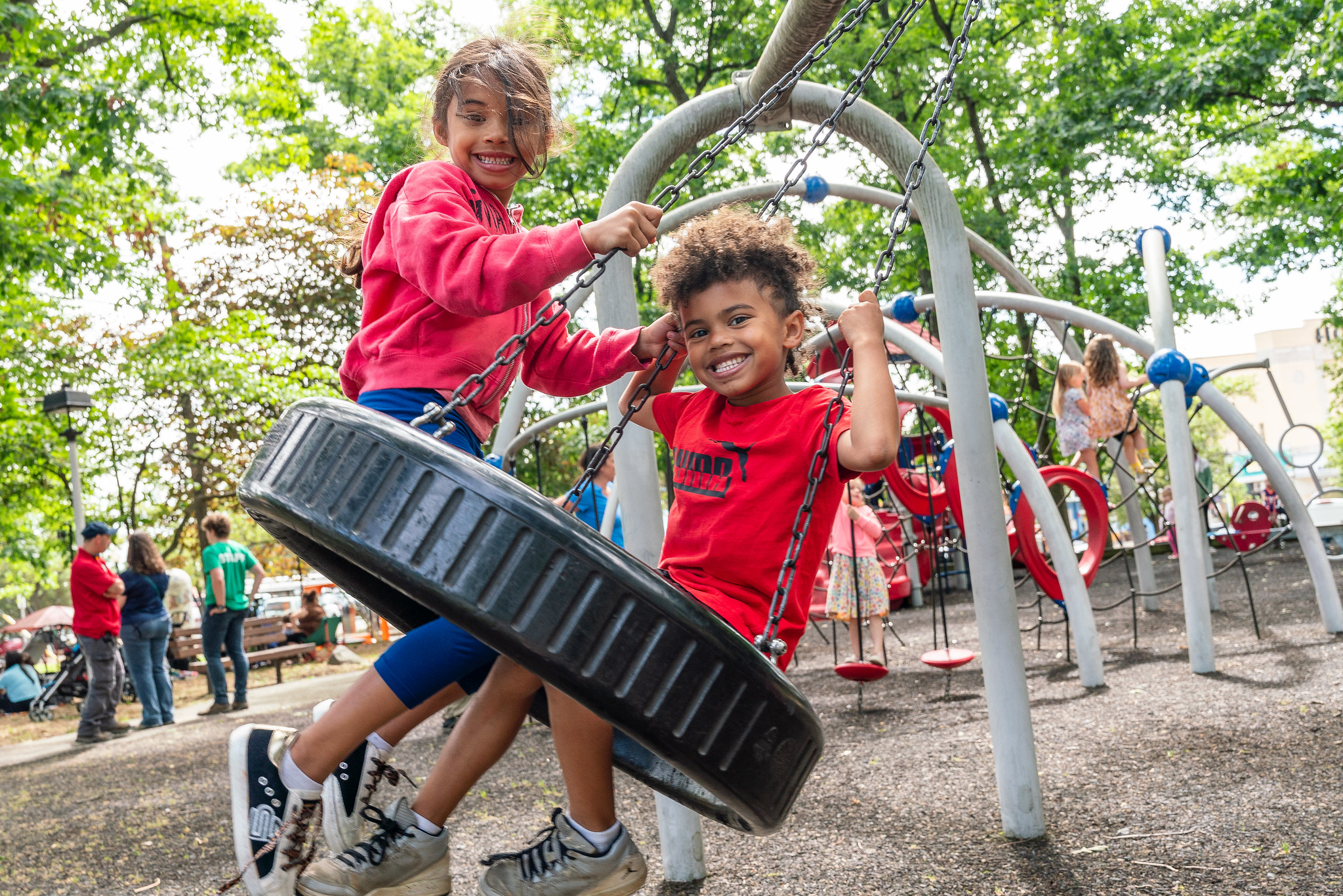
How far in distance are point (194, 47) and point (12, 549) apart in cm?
1248

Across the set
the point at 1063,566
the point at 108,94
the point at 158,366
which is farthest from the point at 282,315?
the point at 1063,566

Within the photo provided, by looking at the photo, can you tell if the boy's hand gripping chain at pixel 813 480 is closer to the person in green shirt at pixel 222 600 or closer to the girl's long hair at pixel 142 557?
the person in green shirt at pixel 222 600

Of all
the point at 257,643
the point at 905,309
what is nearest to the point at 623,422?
the point at 905,309

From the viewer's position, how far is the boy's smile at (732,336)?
71.6 inches

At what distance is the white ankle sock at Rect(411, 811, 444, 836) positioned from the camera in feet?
6.00

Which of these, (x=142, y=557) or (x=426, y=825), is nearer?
(x=426, y=825)

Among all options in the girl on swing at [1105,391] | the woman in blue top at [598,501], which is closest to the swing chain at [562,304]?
the woman in blue top at [598,501]

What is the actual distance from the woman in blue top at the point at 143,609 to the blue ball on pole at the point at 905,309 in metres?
5.96

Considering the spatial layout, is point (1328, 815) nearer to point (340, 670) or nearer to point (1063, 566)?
point (1063, 566)

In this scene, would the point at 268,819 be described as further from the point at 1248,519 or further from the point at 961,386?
the point at 1248,519

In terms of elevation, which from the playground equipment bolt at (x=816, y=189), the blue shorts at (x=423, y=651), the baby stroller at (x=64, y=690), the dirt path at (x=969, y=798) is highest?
the playground equipment bolt at (x=816, y=189)

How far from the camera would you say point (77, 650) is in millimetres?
11641

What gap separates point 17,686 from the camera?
1171 centimetres

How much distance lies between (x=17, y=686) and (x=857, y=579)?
10.2 metres
